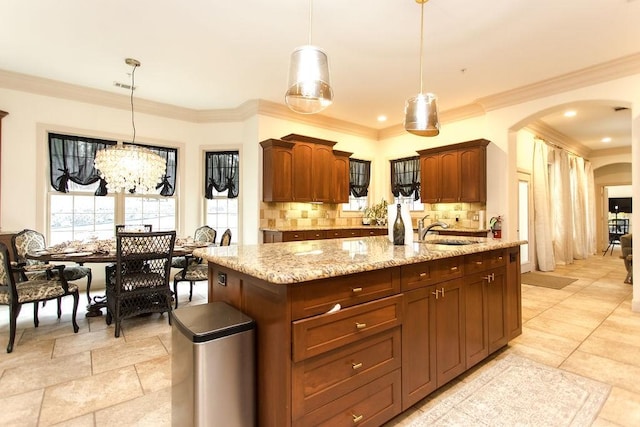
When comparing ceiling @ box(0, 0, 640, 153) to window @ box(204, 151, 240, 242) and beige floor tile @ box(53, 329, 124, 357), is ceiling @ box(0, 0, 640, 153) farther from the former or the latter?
beige floor tile @ box(53, 329, 124, 357)

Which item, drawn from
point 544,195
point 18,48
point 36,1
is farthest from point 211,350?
point 544,195

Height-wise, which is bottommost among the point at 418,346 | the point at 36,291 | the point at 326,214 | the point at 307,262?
the point at 418,346

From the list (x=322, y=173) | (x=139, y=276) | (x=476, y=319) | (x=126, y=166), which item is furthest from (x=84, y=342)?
(x=322, y=173)

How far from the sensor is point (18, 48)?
371cm

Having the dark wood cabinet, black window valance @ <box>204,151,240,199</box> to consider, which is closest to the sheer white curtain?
the dark wood cabinet

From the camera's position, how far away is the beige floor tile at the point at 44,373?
2.21m

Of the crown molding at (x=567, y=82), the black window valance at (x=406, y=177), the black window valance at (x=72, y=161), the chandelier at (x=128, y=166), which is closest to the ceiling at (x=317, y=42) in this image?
the crown molding at (x=567, y=82)

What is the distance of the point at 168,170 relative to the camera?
5605 mm

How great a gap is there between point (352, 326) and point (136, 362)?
2.04m

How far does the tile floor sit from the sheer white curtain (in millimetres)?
2175

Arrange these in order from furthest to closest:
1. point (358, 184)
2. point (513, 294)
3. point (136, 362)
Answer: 1. point (358, 184)
2. point (513, 294)
3. point (136, 362)

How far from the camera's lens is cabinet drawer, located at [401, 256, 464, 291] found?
190 centimetres

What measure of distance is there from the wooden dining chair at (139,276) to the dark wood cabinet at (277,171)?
2242 millimetres

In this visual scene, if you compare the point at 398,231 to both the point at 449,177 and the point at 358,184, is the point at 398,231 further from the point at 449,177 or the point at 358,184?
the point at 358,184
